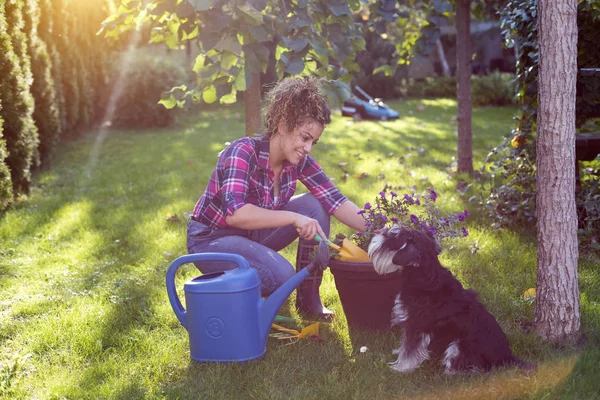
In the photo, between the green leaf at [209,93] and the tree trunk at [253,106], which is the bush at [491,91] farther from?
the green leaf at [209,93]

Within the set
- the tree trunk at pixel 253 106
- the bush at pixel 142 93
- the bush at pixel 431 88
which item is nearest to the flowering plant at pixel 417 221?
the tree trunk at pixel 253 106

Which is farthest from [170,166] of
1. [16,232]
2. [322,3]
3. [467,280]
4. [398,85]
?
[398,85]

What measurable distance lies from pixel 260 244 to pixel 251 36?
135 centimetres

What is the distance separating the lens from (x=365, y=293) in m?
3.18

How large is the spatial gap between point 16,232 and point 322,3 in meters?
3.23

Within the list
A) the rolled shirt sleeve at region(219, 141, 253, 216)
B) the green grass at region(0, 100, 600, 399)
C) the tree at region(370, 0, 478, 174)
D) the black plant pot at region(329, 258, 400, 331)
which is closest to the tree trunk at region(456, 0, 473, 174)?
the tree at region(370, 0, 478, 174)

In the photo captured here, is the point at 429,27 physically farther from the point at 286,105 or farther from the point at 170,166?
the point at 170,166

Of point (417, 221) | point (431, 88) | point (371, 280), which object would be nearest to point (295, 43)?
point (417, 221)

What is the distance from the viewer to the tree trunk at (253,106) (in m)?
4.73

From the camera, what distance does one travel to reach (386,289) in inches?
125

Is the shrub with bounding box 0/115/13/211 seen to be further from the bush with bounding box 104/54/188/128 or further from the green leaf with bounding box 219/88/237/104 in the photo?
the bush with bounding box 104/54/188/128

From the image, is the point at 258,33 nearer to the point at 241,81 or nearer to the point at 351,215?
the point at 241,81

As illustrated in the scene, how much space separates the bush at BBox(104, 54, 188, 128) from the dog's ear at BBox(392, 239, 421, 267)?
1000cm

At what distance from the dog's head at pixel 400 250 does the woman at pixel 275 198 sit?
0.40m
